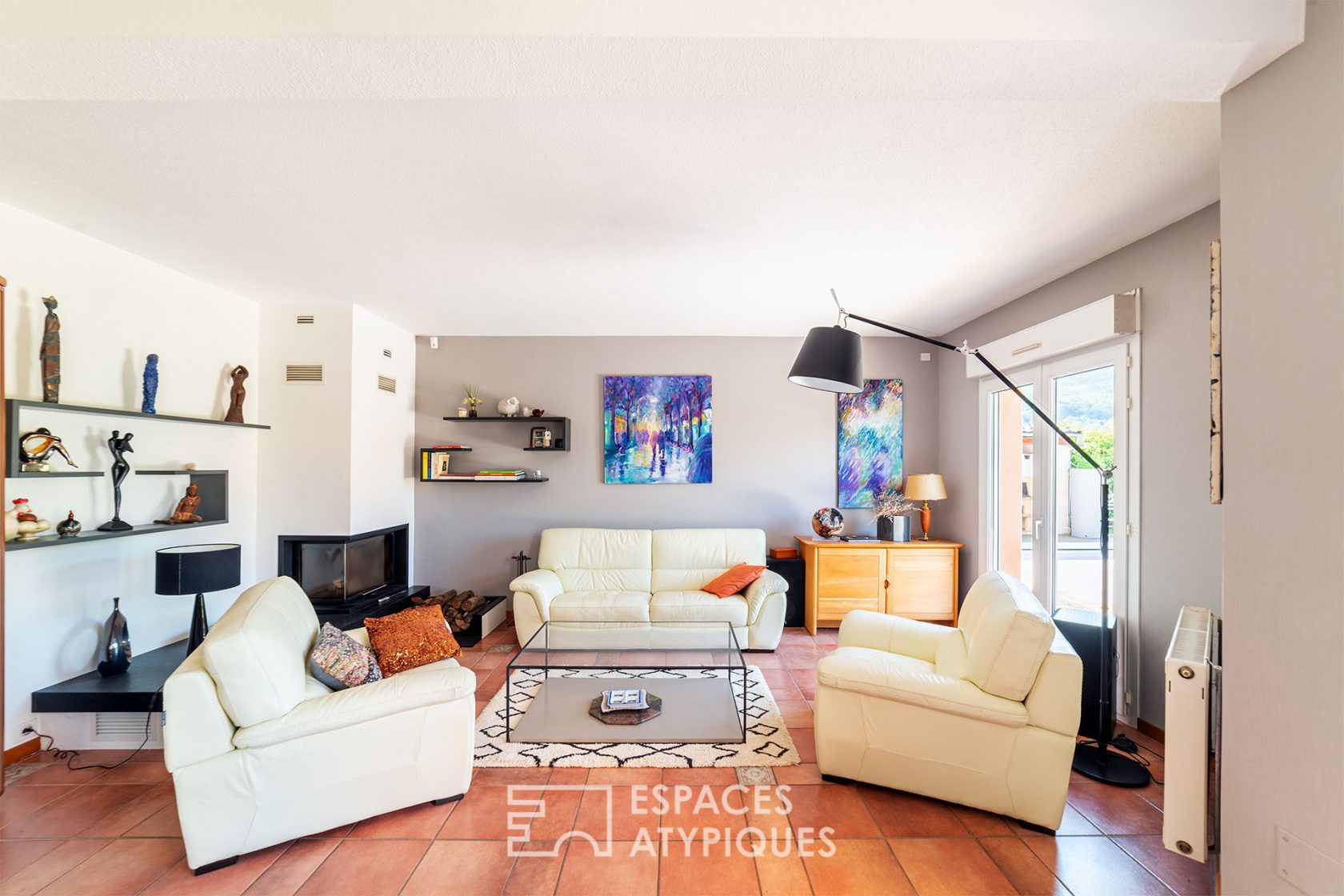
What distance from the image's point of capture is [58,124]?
2.00 m

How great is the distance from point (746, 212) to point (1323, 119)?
72.4 inches

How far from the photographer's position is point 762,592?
4195 mm

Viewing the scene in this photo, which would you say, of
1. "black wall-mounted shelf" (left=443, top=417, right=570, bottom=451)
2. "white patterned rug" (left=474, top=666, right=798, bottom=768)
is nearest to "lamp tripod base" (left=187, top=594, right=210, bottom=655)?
"white patterned rug" (left=474, top=666, right=798, bottom=768)

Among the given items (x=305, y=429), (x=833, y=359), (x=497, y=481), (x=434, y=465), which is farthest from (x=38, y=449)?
(x=833, y=359)

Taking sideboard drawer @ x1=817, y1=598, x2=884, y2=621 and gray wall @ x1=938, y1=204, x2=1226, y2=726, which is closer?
gray wall @ x1=938, y1=204, x2=1226, y2=726

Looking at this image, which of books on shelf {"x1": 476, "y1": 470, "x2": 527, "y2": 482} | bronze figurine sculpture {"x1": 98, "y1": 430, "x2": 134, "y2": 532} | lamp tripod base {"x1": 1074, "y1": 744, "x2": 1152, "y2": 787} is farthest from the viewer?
books on shelf {"x1": 476, "y1": 470, "x2": 527, "y2": 482}

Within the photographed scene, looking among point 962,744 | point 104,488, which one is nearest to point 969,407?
point 962,744

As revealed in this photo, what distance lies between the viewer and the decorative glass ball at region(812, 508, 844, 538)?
483cm

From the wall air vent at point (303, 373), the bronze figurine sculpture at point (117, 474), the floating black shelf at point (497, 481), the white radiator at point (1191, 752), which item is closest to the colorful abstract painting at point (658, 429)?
the floating black shelf at point (497, 481)

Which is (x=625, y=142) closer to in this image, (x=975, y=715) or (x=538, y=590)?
(x=975, y=715)

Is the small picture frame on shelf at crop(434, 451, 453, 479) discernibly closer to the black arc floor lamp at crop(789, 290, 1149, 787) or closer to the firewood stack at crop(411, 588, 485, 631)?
the firewood stack at crop(411, 588, 485, 631)

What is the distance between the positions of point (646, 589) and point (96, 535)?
3.31 m

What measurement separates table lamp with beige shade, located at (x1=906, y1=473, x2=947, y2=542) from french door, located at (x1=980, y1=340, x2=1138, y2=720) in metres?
0.38

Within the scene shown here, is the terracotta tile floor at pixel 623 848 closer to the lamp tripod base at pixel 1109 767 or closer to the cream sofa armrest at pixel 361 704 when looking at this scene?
the lamp tripod base at pixel 1109 767
